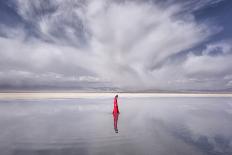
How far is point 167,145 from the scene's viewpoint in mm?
7578

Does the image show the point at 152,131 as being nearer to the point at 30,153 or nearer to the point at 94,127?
the point at 94,127

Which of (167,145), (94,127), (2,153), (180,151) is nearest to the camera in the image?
(2,153)

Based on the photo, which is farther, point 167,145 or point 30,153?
point 167,145

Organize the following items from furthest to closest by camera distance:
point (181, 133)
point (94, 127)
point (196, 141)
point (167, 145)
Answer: point (94, 127) < point (181, 133) < point (196, 141) < point (167, 145)

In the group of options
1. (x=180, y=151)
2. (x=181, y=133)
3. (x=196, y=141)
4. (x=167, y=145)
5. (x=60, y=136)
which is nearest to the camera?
(x=180, y=151)

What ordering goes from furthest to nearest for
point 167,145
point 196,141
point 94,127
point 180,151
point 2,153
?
point 94,127
point 196,141
point 167,145
point 180,151
point 2,153

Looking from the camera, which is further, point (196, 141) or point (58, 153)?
point (196, 141)

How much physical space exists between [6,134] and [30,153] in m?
3.56

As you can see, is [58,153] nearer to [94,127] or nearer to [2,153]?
[2,153]

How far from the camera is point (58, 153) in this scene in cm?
649

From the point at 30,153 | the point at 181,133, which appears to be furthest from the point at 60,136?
the point at 181,133

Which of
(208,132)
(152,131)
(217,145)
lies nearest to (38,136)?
(152,131)

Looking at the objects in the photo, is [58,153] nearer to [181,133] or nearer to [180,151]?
[180,151]

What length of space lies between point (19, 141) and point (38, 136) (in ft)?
3.25
